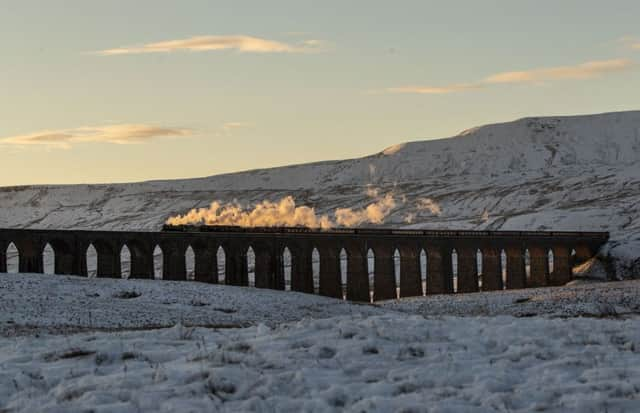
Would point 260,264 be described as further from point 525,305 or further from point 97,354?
point 97,354

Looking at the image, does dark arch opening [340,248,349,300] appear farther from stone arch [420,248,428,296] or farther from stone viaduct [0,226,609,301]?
stone arch [420,248,428,296]

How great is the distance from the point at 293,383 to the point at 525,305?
84.0 feet

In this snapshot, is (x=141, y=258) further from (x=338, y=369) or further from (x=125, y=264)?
(x=125, y=264)

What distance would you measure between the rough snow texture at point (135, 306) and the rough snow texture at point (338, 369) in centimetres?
831

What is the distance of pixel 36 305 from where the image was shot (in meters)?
31.8

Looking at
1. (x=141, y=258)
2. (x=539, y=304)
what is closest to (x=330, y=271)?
(x=141, y=258)

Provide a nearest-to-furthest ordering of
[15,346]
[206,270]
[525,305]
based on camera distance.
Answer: [15,346] → [525,305] → [206,270]

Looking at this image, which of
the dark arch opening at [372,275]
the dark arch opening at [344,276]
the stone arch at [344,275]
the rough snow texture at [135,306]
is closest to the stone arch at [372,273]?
the dark arch opening at [372,275]

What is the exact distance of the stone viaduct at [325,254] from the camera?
220 ft

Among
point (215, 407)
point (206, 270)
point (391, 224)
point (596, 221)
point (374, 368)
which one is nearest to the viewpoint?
point (215, 407)

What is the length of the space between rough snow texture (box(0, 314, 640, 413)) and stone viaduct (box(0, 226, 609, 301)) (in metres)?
48.2

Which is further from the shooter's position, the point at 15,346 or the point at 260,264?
the point at 260,264

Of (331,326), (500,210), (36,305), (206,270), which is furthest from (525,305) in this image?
(500,210)

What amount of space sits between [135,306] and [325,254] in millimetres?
43465
